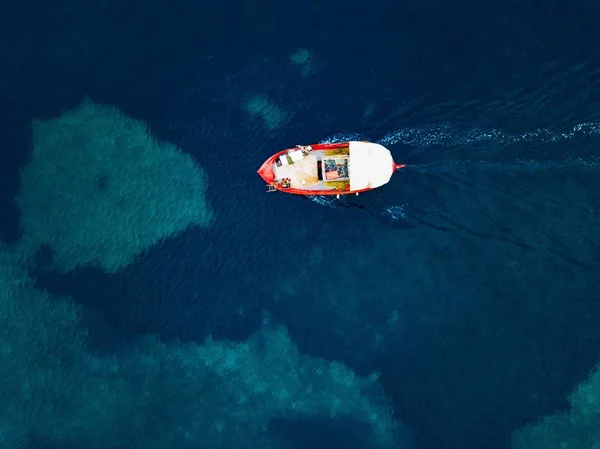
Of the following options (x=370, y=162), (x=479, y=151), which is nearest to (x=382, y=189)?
(x=370, y=162)

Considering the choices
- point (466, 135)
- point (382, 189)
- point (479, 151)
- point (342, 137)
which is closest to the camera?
point (479, 151)

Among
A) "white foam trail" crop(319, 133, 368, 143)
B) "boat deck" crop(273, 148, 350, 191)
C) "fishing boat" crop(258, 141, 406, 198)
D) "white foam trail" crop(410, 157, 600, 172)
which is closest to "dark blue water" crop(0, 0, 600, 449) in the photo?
"white foam trail" crop(410, 157, 600, 172)

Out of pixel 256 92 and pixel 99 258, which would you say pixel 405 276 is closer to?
pixel 256 92

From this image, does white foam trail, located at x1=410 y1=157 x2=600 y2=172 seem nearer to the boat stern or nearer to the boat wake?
the boat wake

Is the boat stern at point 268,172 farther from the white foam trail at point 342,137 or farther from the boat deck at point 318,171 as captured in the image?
the white foam trail at point 342,137

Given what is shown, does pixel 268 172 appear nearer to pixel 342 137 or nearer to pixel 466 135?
pixel 342 137

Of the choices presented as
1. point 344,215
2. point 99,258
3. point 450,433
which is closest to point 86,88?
point 99,258
